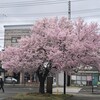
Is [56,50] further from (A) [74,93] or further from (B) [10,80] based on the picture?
(B) [10,80]

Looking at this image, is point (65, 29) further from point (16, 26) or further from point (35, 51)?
point (16, 26)

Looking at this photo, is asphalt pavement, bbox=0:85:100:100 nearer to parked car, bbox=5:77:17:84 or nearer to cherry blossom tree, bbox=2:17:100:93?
cherry blossom tree, bbox=2:17:100:93

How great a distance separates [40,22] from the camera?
103 feet

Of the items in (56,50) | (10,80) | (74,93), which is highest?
(56,50)

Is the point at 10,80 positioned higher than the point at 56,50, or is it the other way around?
the point at 56,50

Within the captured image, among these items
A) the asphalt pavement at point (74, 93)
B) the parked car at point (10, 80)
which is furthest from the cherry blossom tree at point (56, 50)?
the parked car at point (10, 80)

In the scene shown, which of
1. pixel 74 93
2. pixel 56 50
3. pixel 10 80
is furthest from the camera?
pixel 10 80

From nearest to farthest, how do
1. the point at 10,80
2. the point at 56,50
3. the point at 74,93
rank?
the point at 56,50, the point at 74,93, the point at 10,80

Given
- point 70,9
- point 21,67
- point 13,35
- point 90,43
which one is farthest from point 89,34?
point 13,35

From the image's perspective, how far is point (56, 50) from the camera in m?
28.7

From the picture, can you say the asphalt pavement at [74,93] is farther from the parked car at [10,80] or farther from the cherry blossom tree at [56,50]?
the parked car at [10,80]

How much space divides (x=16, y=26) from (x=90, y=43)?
47.2 metres

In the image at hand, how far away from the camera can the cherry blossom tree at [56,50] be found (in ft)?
94.1

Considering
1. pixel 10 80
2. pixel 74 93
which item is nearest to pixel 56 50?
pixel 74 93
